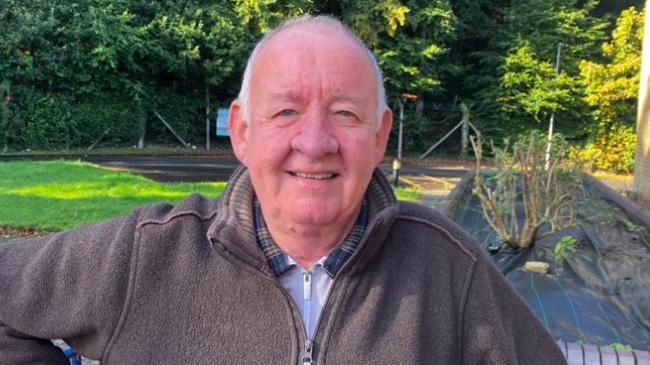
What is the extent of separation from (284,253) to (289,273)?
Answer: 51mm

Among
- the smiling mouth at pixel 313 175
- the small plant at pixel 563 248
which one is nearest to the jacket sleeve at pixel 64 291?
the smiling mouth at pixel 313 175

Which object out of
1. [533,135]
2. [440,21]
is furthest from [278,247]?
[440,21]

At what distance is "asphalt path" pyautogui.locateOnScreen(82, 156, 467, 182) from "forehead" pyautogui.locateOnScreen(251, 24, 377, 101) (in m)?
12.4

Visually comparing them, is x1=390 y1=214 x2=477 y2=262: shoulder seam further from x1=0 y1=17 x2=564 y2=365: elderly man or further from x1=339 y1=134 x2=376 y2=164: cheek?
x1=339 y1=134 x2=376 y2=164: cheek

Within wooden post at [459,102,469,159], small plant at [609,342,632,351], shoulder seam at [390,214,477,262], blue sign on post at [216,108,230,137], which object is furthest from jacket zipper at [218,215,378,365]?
wooden post at [459,102,469,159]

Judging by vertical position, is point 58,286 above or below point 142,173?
above

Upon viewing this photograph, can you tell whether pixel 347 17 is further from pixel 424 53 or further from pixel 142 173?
pixel 142 173

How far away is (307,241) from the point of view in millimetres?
1600

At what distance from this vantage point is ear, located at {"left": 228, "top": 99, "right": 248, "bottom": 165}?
5.41 ft

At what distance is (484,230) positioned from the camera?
22.7ft

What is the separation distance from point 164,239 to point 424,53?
884 inches

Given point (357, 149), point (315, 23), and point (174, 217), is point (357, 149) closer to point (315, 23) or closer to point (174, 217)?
point (315, 23)

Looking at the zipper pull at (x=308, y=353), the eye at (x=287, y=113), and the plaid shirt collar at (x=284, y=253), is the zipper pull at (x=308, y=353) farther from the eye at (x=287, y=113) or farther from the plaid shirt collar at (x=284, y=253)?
the eye at (x=287, y=113)

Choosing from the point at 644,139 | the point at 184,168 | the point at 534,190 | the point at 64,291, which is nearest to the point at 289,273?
the point at 64,291
